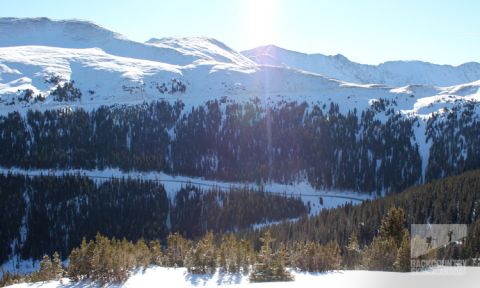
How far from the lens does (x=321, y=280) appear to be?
134ft

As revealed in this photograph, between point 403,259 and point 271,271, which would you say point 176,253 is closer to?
point 271,271

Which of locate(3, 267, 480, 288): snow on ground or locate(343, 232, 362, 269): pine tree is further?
locate(343, 232, 362, 269): pine tree

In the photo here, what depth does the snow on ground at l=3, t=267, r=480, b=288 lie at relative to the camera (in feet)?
105

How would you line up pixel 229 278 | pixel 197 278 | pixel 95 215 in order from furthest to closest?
Result: pixel 95 215 → pixel 229 278 → pixel 197 278

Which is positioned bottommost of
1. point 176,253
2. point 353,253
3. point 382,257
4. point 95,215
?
point 95,215

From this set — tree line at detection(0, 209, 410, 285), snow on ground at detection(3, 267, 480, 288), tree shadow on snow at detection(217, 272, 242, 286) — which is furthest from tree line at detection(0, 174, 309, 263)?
tree shadow on snow at detection(217, 272, 242, 286)

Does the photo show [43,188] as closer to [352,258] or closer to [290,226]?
[290,226]

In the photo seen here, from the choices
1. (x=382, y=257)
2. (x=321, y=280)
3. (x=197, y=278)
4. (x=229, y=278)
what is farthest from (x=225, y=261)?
(x=382, y=257)

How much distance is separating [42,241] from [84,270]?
5195 inches

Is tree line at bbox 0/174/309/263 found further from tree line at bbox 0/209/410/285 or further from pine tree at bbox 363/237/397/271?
pine tree at bbox 363/237/397/271

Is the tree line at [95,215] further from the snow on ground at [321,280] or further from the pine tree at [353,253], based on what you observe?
the snow on ground at [321,280]

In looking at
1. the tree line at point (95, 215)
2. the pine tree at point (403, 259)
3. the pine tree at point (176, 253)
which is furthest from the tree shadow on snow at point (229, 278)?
the tree line at point (95, 215)

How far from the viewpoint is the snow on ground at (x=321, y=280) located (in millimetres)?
32062

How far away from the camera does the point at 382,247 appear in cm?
5625
